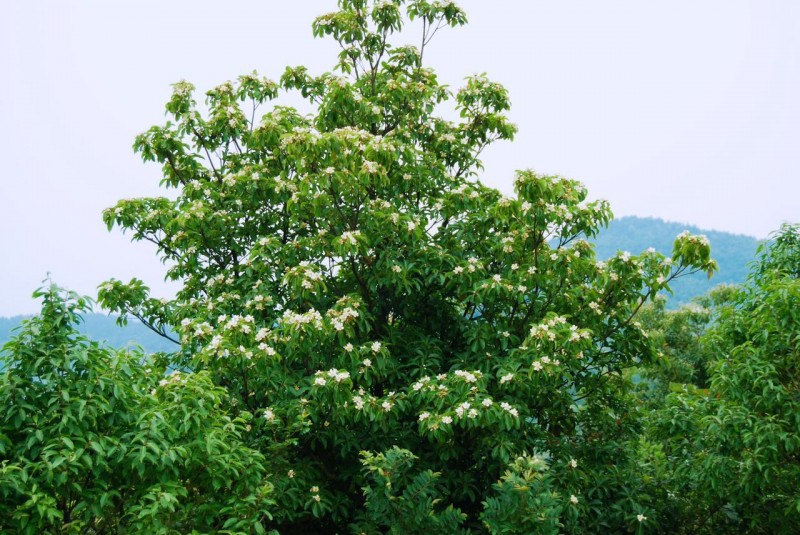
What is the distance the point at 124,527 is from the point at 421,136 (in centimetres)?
691

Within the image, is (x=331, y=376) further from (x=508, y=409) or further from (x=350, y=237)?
(x=508, y=409)

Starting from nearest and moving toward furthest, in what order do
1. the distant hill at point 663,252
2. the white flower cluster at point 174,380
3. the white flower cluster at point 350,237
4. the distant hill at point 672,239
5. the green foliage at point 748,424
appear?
the white flower cluster at point 174,380, the green foliage at point 748,424, the white flower cluster at point 350,237, the distant hill at point 663,252, the distant hill at point 672,239

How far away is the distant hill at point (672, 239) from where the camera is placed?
291 feet

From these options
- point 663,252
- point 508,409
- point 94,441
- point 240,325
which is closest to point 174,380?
point 94,441

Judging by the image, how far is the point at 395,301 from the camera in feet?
31.7

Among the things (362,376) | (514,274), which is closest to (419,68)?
(514,274)

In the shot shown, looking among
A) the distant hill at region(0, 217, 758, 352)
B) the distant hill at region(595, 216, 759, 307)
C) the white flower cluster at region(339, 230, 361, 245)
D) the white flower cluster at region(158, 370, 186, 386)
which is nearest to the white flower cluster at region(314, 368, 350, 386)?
the white flower cluster at region(339, 230, 361, 245)

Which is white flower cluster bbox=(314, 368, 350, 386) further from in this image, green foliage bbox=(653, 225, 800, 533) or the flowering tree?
green foliage bbox=(653, 225, 800, 533)

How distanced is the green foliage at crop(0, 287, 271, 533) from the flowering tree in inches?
57.2

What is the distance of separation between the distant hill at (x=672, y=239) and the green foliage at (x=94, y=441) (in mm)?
82754

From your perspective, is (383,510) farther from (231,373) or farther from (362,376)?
(231,373)

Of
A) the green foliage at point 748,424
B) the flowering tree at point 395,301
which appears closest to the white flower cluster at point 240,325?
the flowering tree at point 395,301

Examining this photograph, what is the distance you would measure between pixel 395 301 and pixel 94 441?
4.88 metres

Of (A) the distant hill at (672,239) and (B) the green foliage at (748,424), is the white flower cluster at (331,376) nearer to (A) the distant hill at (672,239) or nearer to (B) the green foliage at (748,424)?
(B) the green foliage at (748,424)
